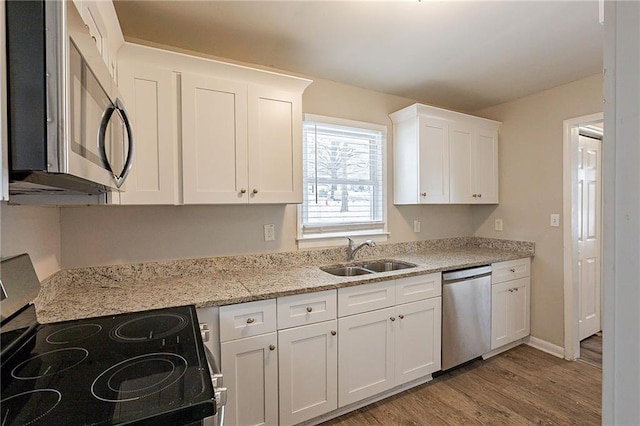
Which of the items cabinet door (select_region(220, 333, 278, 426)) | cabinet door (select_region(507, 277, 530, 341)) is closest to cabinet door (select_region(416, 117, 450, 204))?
cabinet door (select_region(507, 277, 530, 341))

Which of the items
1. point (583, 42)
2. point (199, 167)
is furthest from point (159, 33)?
point (583, 42)

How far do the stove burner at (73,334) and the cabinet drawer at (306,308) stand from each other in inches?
33.0

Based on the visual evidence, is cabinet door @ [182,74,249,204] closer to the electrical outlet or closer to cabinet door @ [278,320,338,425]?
the electrical outlet

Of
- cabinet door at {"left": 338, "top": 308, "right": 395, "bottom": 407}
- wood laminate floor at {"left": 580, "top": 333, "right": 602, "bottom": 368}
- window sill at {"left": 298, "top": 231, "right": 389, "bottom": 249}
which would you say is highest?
window sill at {"left": 298, "top": 231, "right": 389, "bottom": 249}

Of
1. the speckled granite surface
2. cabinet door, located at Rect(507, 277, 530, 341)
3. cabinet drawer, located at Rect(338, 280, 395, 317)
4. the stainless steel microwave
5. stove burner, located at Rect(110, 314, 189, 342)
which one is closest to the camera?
the stainless steel microwave

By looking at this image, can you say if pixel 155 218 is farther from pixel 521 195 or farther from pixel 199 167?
pixel 521 195

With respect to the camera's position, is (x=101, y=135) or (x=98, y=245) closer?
(x=101, y=135)

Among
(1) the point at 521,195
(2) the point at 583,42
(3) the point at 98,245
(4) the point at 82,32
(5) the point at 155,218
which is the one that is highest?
(2) the point at 583,42

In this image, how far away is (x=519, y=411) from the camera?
2057 mm

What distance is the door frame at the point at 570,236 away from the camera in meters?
2.73

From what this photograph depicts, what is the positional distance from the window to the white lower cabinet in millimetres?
1083

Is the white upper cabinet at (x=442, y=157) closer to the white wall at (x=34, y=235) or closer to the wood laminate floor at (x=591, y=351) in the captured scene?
the wood laminate floor at (x=591, y=351)

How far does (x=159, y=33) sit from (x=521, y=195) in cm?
331

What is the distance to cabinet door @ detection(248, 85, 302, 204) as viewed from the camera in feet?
6.50
